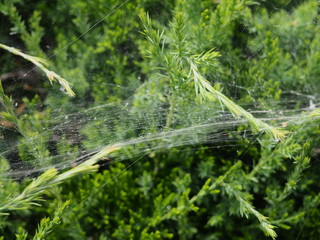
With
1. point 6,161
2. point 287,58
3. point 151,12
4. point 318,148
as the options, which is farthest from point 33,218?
point 287,58

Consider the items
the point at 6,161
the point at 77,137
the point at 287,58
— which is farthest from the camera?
the point at 287,58

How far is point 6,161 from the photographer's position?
154 centimetres

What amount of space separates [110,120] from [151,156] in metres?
0.34

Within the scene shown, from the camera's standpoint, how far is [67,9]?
2.00 m

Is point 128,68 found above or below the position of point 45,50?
below

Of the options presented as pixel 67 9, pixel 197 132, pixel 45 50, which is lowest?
pixel 197 132

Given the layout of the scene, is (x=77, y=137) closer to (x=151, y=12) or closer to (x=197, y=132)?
(x=197, y=132)

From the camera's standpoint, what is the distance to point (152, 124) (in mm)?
1797

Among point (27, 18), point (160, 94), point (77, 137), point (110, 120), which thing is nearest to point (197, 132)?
point (160, 94)

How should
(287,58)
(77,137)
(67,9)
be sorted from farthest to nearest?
(287,58) → (67,9) → (77,137)

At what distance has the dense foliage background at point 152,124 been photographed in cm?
170

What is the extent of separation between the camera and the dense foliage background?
1703mm

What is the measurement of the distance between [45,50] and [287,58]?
1538mm

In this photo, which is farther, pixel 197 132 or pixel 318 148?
pixel 318 148
